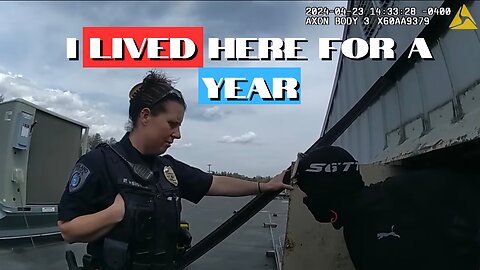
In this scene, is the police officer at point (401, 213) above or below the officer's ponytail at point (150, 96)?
below

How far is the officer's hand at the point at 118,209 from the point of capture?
Answer: 1.34 metres

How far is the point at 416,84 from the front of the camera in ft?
7.25

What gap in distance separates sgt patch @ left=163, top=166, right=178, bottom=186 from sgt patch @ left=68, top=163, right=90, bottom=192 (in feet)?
1.08

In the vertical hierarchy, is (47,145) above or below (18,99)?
below

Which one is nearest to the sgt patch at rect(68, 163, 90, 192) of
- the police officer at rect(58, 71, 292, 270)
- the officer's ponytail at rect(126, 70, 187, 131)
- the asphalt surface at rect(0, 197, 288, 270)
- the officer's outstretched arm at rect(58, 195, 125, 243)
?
the police officer at rect(58, 71, 292, 270)

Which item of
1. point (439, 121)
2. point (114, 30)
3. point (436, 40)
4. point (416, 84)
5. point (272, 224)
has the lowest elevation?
point (272, 224)

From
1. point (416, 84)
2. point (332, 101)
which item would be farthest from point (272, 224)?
point (416, 84)

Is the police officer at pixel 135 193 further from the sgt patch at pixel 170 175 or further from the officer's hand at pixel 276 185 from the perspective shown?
the officer's hand at pixel 276 185

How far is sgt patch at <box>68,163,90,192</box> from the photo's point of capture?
1.37m

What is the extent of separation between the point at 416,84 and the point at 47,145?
4.96m

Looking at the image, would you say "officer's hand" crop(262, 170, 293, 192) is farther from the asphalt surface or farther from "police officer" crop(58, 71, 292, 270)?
the asphalt surface

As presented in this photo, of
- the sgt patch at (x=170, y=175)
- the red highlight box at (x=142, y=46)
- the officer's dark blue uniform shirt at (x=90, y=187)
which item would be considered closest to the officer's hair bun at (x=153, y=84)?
the officer's dark blue uniform shirt at (x=90, y=187)

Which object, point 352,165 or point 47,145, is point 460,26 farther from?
point 47,145

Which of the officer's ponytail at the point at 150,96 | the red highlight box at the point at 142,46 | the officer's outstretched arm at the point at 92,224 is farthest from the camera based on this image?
the red highlight box at the point at 142,46
